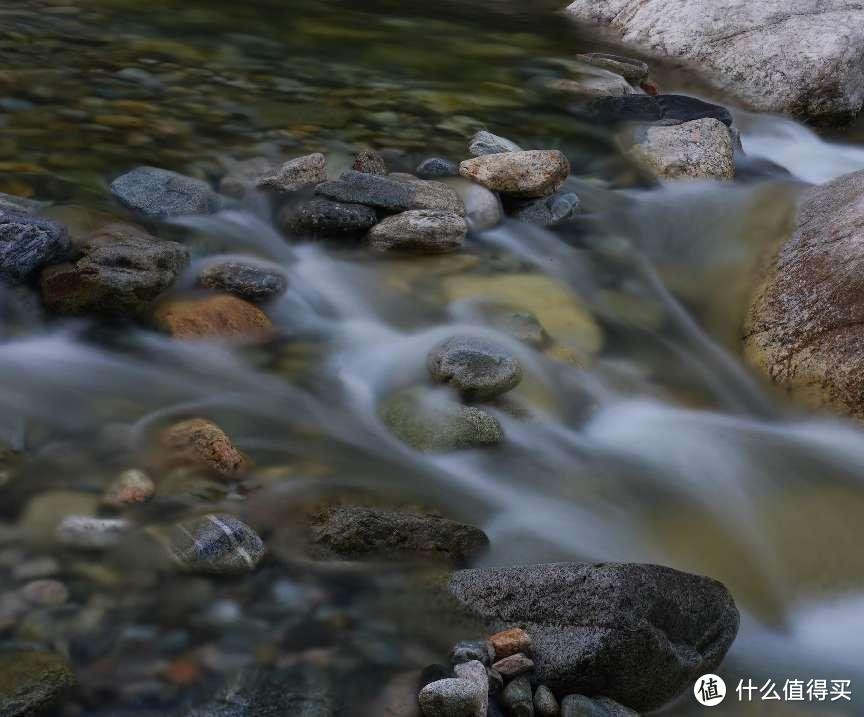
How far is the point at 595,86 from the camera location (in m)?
8.61

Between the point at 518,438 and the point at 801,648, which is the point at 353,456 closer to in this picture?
the point at 518,438

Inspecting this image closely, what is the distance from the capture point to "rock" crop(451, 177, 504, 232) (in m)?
5.88

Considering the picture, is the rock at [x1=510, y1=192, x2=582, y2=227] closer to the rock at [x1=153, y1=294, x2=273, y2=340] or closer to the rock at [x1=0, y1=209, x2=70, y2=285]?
the rock at [x1=153, y1=294, x2=273, y2=340]

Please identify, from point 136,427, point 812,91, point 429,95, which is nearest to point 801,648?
point 136,427

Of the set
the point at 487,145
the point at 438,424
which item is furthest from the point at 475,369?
the point at 487,145

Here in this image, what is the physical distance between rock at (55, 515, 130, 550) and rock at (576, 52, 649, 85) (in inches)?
288

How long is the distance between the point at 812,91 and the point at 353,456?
272 inches

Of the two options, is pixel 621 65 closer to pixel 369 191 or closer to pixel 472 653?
pixel 369 191

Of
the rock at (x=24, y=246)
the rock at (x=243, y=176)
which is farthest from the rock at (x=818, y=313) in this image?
the rock at (x=24, y=246)

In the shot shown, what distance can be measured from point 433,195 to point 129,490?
2992 millimetres

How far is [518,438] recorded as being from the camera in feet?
13.7

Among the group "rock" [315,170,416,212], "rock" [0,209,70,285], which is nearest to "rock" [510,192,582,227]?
"rock" [315,170,416,212]

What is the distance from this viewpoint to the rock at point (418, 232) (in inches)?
214

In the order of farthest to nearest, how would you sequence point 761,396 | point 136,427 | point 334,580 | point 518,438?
point 761,396 → point 518,438 → point 136,427 → point 334,580
